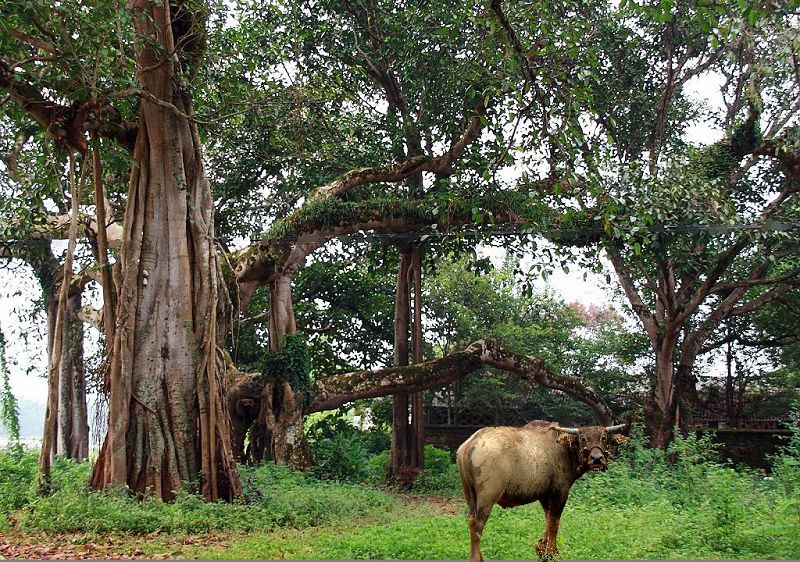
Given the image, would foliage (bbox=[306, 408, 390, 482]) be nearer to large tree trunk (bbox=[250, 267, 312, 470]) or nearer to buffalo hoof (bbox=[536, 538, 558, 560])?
large tree trunk (bbox=[250, 267, 312, 470])

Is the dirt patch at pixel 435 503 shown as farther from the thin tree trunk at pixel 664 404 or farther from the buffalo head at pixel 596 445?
the buffalo head at pixel 596 445

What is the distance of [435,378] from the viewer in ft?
40.6

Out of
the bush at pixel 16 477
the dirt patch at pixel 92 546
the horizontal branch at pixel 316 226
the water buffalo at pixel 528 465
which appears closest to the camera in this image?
the water buffalo at pixel 528 465

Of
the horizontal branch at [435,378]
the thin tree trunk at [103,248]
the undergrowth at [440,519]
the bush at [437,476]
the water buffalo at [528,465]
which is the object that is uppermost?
the thin tree trunk at [103,248]

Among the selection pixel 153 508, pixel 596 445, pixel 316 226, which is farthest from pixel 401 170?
pixel 596 445

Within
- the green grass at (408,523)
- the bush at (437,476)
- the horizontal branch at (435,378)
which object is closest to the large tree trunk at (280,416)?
the horizontal branch at (435,378)

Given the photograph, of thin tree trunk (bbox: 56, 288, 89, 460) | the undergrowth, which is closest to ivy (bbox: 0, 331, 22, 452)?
the undergrowth

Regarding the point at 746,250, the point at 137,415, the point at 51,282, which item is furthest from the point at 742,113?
the point at 51,282

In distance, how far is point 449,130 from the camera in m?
12.6

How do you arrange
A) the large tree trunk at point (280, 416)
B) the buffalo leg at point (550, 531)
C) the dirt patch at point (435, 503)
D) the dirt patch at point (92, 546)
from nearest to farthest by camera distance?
the buffalo leg at point (550, 531) → the dirt patch at point (92, 546) → the dirt patch at point (435, 503) → the large tree trunk at point (280, 416)

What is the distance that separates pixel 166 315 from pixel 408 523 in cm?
324

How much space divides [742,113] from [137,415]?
1176 cm

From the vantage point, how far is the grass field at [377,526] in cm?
572

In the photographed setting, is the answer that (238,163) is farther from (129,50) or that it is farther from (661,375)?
(661,375)
